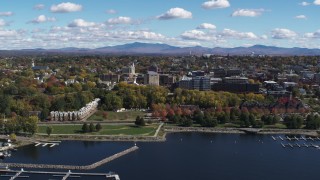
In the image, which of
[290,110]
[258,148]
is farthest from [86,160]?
[290,110]

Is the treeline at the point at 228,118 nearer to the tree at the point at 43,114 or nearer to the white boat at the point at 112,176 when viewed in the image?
the tree at the point at 43,114

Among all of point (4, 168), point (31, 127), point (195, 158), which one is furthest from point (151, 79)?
point (4, 168)

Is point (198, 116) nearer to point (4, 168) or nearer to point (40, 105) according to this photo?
point (40, 105)

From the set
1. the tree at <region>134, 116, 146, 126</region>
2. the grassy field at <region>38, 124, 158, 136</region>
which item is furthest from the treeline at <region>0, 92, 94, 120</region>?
the tree at <region>134, 116, 146, 126</region>

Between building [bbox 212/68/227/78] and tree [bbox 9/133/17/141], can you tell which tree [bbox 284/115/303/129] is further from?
building [bbox 212/68/227/78]

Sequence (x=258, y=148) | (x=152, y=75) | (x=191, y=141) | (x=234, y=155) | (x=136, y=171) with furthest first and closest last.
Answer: (x=152, y=75) → (x=191, y=141) → (x=258, y=148) → (x=234, y=155) → (x=136, y=171)

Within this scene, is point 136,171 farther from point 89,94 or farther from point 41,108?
point 89,94
